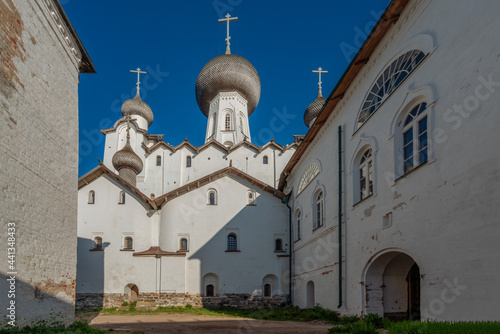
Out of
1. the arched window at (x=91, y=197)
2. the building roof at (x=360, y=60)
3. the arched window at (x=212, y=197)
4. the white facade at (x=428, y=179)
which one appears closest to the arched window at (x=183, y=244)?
the arched window at (x=212, y=197)

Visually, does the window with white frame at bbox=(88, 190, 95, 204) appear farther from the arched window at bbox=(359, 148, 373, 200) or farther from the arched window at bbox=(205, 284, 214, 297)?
the arched window at bbox=(359, 148, 373, 200)

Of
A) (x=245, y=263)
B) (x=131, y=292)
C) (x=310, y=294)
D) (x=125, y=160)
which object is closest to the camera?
(x=310, y=294)

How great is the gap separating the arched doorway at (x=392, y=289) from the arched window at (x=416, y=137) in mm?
2883

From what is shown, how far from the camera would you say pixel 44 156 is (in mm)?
9266

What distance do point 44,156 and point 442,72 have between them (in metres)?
9.10

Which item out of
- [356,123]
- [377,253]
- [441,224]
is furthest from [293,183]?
[441,224]

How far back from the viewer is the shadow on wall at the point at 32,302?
741 cm

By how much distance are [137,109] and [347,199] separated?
24.4 m

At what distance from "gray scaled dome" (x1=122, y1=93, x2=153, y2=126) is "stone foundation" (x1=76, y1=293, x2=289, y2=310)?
56.1 feet

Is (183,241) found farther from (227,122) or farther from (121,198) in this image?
(227,122)

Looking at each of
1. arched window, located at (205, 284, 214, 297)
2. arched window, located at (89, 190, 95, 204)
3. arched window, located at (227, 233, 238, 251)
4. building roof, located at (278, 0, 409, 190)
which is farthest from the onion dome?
building roof, located at (278, 0, 409, 190)

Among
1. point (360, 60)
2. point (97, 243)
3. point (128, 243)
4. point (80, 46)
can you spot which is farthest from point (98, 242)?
point (360, 60)

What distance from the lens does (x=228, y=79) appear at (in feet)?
94.6

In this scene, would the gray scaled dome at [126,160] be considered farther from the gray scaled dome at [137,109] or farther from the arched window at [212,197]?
the gray scaled dome at [137,109]
